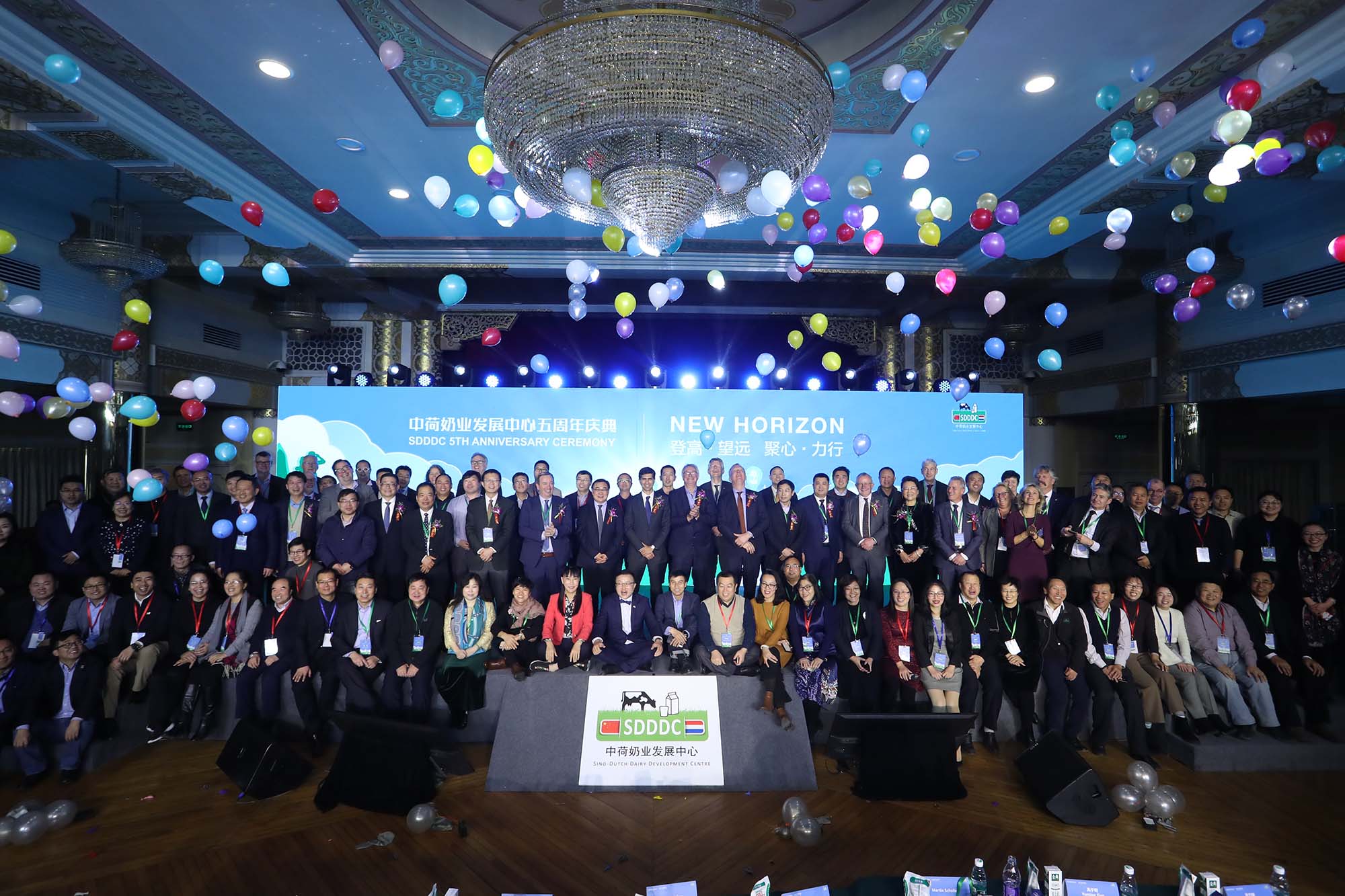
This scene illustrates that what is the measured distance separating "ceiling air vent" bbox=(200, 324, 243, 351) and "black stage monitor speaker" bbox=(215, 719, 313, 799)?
5.68 meters

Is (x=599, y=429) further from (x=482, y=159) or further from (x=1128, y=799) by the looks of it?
(x=1128, y=799)

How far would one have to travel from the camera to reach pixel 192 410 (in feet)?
15.6

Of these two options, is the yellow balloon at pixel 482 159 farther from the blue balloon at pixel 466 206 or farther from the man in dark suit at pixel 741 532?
the man in dark suit at pixel 741 532

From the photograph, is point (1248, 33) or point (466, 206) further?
point (466, 206)

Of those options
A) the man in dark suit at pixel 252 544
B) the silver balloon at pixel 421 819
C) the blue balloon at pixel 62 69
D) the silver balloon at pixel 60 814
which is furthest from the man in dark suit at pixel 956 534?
the blue balloon at pixel 62 69

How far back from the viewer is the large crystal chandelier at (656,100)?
2039mm

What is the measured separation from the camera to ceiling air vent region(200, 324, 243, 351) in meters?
7.45

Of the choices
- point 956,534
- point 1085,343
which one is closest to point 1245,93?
point 956,534

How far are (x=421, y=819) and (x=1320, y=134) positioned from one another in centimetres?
568

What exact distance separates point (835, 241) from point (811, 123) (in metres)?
4.11

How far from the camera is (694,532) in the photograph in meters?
5.09

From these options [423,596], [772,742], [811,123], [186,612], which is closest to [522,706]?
[423,596]

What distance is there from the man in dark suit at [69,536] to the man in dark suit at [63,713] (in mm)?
929

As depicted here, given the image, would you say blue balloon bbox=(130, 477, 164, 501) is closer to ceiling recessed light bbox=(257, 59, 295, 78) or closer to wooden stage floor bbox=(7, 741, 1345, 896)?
wooden stage floor bbox=(7, 741, 1345, 896)
